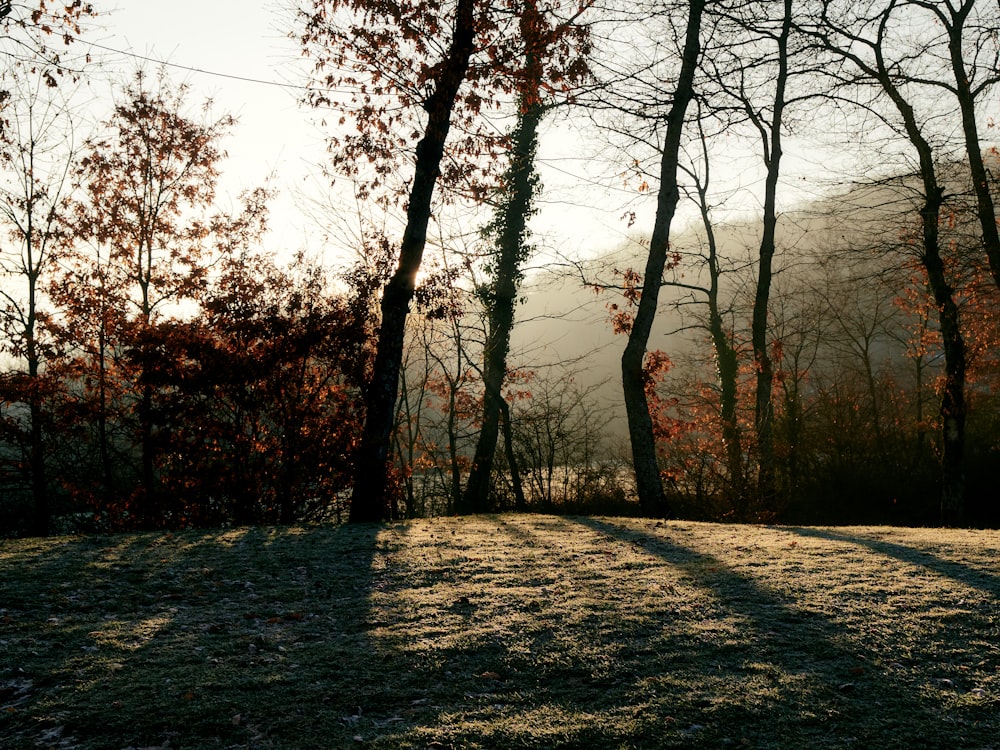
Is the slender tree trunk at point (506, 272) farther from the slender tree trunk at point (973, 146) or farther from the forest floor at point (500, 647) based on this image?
the forest floor at point (500, 647)

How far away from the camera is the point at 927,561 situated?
612cm

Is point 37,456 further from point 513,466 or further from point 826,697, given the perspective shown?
point 826,697

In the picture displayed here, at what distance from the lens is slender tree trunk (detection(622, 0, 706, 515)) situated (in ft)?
36.0

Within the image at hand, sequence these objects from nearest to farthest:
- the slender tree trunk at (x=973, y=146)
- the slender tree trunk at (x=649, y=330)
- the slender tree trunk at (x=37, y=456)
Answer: the slender tree trunk at (x=649, y=330) < the slender tree trunk at (x=973, y=146) < the slender tree trunk at (x=37, y=456)

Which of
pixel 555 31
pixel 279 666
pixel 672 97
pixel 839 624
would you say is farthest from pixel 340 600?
pixel 672 97

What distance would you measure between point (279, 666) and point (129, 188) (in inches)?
609

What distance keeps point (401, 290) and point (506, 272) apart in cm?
769

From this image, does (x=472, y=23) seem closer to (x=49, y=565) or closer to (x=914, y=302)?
(x=49, y=565)

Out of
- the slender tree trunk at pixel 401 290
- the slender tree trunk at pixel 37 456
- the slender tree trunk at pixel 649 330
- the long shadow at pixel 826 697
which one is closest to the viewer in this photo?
the long shadow at pixel 826 697

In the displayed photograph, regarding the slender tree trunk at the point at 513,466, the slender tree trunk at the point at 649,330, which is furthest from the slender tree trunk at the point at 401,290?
the slender tree trunk at the point at 513,466

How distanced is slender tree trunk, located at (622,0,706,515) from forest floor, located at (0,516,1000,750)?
4.12 metres

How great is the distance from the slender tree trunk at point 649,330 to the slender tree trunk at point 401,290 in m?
3.72

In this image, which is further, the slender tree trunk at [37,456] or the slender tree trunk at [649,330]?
the slender tree trunk at [37,456]

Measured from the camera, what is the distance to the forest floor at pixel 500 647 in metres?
3.14
